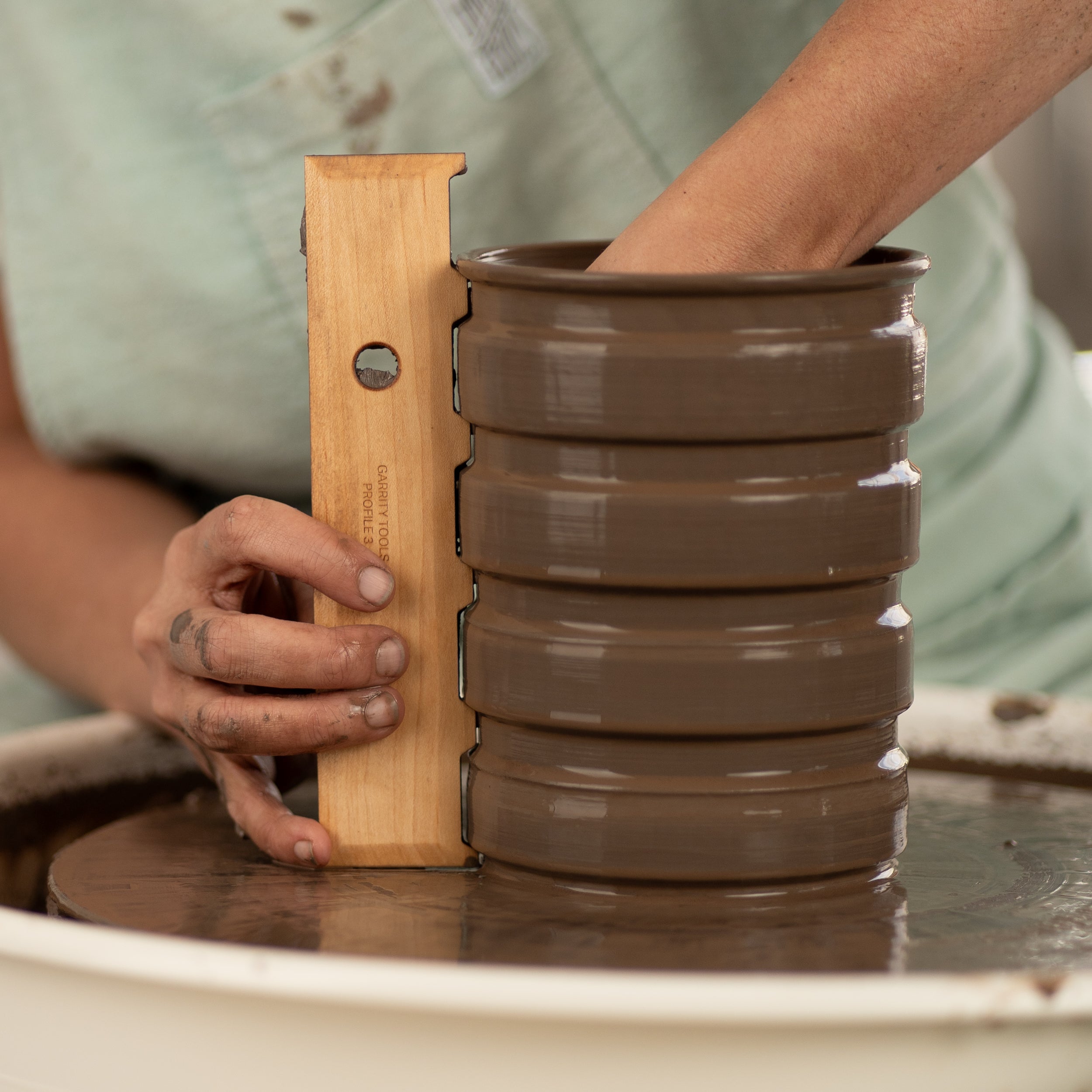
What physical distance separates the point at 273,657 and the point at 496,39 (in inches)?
20.8

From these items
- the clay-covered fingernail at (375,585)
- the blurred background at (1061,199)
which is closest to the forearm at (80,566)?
the clay-covered fingernail at (375,585)

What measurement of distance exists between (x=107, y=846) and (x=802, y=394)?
44 centimetres

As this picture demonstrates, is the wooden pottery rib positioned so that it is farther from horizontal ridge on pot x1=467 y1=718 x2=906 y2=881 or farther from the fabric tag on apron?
the fabric tag on apron

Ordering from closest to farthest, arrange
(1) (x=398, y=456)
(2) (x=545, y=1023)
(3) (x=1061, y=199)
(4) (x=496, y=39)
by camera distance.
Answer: (2) (x=545, y=1023) < (1) (x=398, y=456) < (4) (x=496, y=39) < (3) (x=1061, y=199)

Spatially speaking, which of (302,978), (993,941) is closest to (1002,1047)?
(993,941)

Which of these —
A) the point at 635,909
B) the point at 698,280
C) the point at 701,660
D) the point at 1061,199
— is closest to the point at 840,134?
the point at 698,280

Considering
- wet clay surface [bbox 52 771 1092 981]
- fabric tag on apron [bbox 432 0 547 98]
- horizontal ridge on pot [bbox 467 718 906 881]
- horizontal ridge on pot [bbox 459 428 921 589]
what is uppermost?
fabric tag on apron [bbox 432 0 547 98]

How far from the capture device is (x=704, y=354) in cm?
57

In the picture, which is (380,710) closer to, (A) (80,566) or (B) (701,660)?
(B) (701,660)

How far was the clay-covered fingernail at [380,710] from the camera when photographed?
67cm

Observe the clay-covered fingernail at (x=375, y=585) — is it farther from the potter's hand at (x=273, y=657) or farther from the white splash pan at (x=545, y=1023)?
the white splash pan at (x=545, y=1023)

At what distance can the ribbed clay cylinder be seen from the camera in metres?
0.58

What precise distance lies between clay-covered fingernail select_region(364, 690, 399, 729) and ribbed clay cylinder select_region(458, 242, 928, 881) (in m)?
0.06

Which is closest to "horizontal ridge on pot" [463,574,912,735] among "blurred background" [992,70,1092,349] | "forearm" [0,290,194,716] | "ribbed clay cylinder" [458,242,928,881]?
"ribbed clay cylinder" [458,242,928,881]
